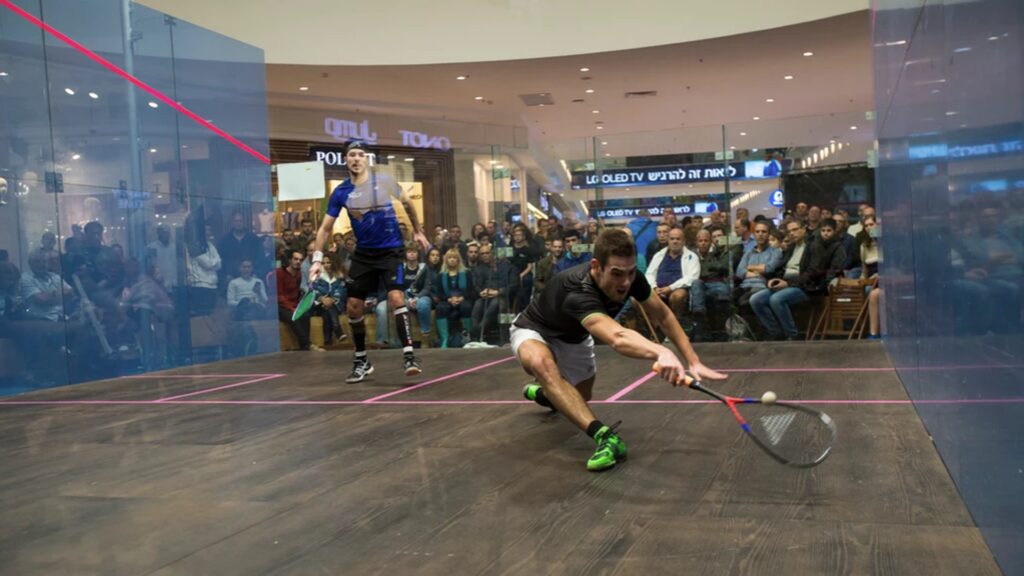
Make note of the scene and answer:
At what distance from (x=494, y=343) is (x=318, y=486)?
16.8ft

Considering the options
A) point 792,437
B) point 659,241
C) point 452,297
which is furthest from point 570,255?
point 792,437

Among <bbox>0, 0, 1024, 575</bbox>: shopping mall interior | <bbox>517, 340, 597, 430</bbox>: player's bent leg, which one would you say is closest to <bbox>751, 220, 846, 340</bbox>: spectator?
<bbox>0, 0, 1024, 575</bbox>: shopping mall interior

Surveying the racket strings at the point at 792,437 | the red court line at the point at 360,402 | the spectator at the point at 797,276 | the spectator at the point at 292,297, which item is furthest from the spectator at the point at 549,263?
the racket strings at the point at 792,437

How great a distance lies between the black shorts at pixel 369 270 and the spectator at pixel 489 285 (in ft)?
8.60

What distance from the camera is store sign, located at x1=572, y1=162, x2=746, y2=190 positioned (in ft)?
23.5

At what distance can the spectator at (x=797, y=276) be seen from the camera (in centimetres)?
639

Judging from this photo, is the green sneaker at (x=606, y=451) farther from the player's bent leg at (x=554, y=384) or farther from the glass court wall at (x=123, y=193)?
the glass court wall at (x=123, y=193)

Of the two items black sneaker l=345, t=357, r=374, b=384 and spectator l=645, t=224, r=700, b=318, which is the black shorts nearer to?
black sneaker l=345, t=357, r=374, b=384

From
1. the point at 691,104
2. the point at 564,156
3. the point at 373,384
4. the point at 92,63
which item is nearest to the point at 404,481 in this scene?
the point at 373,384

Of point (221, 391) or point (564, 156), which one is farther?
point (564, 156)

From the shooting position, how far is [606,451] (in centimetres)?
255

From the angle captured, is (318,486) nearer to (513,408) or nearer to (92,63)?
(513,408)

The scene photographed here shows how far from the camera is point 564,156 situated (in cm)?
775

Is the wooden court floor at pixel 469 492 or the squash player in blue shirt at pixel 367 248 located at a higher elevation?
the squash player in blue shirt at pixel 367 248
